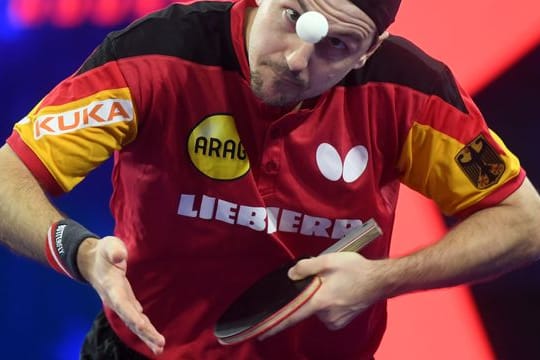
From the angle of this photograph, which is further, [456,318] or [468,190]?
[456,318]

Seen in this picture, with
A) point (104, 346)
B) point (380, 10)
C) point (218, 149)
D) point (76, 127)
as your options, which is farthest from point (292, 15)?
point (104, 346)

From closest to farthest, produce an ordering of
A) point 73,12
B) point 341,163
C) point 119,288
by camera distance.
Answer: point 119,288
point 341,163
point 73,12

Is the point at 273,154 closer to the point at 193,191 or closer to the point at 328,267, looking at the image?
the point at 193,191

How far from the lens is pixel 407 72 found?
131 centimetres

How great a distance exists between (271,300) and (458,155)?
365 millimetres

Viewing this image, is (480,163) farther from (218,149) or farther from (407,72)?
(218,149)

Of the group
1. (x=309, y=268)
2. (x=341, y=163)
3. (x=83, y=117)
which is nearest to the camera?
(x=309, y=268)

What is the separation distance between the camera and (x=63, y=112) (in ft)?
3.89

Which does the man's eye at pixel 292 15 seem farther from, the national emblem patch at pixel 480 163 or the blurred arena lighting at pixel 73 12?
the blurred arena lighting at pixel 73 12

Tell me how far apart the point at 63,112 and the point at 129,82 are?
0.32 ft

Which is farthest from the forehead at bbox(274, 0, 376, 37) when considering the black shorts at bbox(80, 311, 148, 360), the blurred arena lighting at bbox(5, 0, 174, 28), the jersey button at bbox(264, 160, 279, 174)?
the blurred arena lighting at bbox(5, 0, 174, 28)

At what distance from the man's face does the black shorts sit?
496mm

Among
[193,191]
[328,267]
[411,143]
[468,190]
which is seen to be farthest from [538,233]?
[193,191]

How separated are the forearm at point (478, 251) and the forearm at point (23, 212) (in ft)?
1.44
